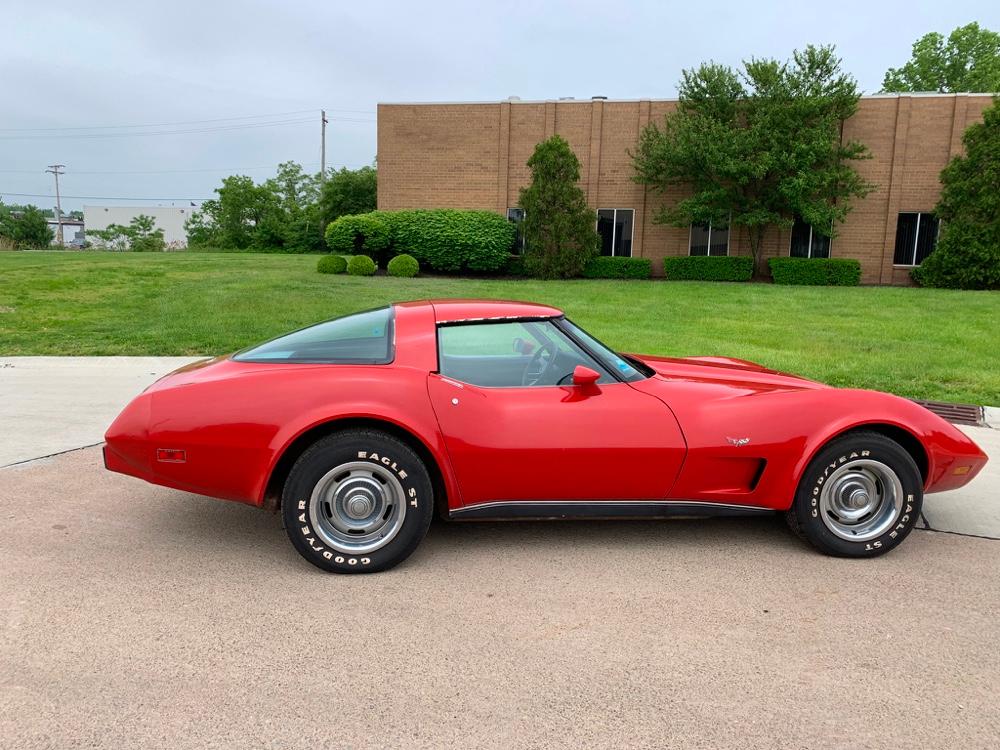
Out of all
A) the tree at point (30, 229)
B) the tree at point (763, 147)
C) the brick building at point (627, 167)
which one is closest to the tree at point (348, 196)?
the brick building at point (627, 167)

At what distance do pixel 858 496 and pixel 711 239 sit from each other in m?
21.3

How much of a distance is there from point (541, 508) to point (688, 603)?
2.68 ft

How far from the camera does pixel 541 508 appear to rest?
3775 millimetres

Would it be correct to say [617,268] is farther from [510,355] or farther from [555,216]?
[510,355]

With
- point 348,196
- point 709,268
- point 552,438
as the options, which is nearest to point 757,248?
point 709,268

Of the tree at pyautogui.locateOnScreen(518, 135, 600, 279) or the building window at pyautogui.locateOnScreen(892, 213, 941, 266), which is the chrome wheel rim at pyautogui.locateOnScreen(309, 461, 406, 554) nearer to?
the tree at pyautogui.locateOnScreen(518, 135, 600, 279)

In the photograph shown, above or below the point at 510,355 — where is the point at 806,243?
above

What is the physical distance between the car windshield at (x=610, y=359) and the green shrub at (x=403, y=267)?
57.7 ft

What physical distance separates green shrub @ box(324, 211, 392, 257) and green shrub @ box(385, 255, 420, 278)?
1.15 meters

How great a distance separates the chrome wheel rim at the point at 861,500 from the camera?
385cm

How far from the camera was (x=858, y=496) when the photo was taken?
3.88 metres

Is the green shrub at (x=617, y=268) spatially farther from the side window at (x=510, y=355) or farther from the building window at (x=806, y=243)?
the side window at (x=510, y=355)

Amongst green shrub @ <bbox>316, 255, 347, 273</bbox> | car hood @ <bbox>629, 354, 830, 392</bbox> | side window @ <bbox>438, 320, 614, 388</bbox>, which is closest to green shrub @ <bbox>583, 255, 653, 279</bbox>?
green shrub @ <bbox>316, 255, 347, 273</bbox>

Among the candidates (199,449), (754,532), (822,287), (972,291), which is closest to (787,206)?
(822,287)
